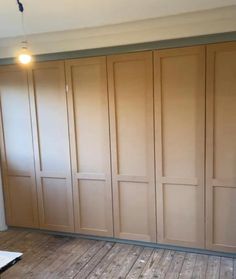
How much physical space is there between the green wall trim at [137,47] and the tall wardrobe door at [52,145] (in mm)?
90

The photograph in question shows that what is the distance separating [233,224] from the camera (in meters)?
2.79

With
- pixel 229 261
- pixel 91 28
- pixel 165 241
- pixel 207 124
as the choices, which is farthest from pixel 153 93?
pixel 229 261

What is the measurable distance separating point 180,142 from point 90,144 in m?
1.00

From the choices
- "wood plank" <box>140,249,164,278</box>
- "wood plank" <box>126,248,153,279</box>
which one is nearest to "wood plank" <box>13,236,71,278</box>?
"wood plank" <box>126,248,153,279</box>

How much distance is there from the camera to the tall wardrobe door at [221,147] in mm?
2650

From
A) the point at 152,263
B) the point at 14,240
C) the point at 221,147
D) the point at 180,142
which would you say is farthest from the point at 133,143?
the point at 14,240

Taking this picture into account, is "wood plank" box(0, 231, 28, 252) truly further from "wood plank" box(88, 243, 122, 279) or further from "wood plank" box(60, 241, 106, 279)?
"wood plank" box(88, 243, 122, 279)

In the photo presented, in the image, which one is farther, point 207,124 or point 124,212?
point 124,212

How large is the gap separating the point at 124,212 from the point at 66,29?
80.7 inches

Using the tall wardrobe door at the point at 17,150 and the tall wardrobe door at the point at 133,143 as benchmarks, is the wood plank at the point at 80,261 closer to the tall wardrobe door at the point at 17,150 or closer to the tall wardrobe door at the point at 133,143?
the tall wardrobe door at the point at 133,143

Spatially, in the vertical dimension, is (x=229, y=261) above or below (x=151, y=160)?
below

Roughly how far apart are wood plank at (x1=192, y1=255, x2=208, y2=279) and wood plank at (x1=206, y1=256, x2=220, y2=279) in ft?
0.12

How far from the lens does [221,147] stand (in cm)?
275

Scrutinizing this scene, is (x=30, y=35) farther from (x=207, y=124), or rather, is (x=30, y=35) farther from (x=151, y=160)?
(x=207, y=124)
